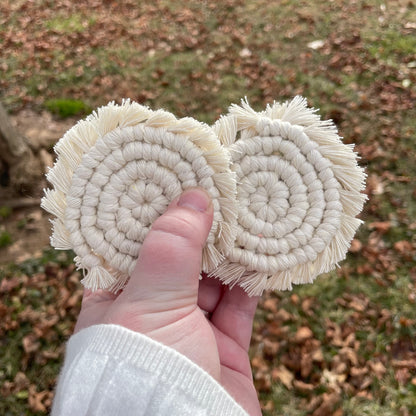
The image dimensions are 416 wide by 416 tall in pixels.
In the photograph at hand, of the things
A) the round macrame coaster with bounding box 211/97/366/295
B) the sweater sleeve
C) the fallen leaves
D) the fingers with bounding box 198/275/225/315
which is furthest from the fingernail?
the fallen leaves

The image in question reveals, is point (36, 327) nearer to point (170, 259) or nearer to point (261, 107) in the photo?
Result: point (170, 259)

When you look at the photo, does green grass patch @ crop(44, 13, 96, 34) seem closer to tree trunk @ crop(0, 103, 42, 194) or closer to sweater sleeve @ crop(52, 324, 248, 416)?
tree trunk @ crop(0, 103, 42, 194)

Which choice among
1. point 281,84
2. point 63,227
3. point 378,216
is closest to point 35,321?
point 63,227

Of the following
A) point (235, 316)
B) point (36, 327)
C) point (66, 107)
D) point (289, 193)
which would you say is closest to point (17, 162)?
point (66, 107)

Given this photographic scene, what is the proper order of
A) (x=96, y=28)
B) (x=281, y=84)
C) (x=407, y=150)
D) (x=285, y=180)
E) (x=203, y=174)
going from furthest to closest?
(x=96, y=28) < (x=281, y=84) < (x=407, y=150) < (x=285, y=180) < (x=203, y=174)

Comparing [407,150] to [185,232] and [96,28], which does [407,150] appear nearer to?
[185,232]

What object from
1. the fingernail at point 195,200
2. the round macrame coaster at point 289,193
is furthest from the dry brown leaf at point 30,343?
the fingernail at point 195,200
